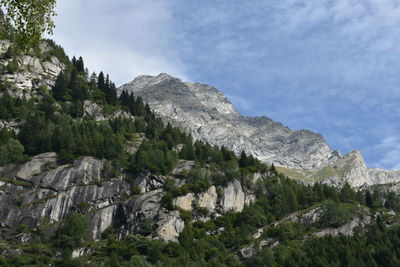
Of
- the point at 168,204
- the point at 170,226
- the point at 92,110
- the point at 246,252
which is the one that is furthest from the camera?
the point at 92,110

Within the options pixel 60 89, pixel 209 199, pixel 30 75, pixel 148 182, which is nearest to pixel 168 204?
pixel 148 182

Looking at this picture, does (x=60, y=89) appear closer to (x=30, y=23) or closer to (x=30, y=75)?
(x=30, y=75)

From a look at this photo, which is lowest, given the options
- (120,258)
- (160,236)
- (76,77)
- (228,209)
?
(120,258)

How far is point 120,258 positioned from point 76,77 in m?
108

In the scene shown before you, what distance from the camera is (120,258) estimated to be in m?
88.4

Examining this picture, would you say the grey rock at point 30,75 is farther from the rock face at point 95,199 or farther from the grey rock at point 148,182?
the grey rock at point 148,182

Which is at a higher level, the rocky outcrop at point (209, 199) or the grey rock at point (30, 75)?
the grey rock at point (30, 75)

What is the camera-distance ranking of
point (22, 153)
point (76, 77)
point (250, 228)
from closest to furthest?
point (250, 228) < point (22, 153) < point (76, 77)

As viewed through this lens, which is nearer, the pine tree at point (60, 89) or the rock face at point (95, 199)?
the rock face at point (95, 199)

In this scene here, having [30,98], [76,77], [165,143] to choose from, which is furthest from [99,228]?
[76,77]

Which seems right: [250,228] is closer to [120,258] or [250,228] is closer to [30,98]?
[120,258]

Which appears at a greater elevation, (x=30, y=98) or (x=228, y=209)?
(x=30, y=98)

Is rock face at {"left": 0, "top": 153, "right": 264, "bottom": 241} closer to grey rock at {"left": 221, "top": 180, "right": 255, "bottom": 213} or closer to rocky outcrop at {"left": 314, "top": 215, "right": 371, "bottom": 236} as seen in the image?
grey rock at {"left": 221, "top": 180, "right": 255, "bottom": 213}

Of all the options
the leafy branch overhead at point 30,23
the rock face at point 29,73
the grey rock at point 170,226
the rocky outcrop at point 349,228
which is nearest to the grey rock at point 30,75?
the rock face at point 29,73
